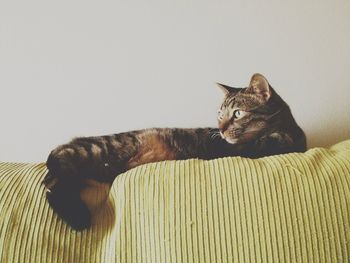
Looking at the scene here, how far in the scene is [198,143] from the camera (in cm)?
103

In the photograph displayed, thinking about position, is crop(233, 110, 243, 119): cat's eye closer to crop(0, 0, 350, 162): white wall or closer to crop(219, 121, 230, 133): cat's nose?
crop(219, 121, 230, 133): cat's nose

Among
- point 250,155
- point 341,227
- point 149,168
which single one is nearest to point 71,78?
point 149,168

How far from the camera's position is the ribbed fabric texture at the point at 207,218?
615mm

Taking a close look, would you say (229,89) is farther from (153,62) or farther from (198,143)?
(153,62)

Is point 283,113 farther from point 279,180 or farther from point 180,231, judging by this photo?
point 180,231

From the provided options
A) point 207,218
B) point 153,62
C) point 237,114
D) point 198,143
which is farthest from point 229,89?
point 207,218

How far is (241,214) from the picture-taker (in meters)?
0.64

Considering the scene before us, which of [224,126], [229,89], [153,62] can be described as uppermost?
[153,62]

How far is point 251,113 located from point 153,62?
0.41 meters

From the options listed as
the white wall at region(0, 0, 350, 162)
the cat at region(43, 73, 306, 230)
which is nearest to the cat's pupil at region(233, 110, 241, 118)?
the cat at region(43, 73, 306, 230)

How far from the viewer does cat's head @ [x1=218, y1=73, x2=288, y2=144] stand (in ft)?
3.19

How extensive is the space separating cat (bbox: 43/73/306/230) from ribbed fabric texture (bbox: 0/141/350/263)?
0.13 m

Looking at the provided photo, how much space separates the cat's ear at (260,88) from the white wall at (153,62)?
21 cm

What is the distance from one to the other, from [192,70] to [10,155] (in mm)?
758
